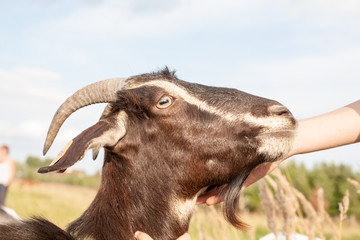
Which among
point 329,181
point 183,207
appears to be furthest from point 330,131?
point 329,181

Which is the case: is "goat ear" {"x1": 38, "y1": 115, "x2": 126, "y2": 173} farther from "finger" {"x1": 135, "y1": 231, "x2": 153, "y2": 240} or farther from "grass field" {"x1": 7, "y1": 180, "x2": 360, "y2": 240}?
"grass field" {"x1": 7, "y1": 180, "x2": 360, "y2": 240}

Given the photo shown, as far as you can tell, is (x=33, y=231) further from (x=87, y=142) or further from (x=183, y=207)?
(x=183, y=207)

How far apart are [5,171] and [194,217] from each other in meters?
9.57

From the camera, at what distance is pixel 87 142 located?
118 inches

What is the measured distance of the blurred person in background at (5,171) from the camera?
12930 millimetres

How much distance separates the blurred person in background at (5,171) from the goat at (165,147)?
10.3 m

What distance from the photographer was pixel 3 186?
42.3 feet

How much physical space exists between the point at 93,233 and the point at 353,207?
22857mm

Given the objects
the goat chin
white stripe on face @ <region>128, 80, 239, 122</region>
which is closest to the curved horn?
white stripe on face @ <region>128, 80, 239, 122</region>

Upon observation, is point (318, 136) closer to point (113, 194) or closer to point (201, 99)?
point (201, 99)

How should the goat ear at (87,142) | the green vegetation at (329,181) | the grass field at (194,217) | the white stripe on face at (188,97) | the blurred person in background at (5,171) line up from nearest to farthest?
the goat ear at (87,142)
the white stripe on face at (188,97)
the grass field at (194,217)
the blurred person in background at (5,171)
the green vegetation at (329,181)

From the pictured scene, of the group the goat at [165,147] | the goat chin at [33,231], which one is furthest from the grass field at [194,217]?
the goat at [165,147]

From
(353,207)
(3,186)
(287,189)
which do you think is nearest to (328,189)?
(353,207)

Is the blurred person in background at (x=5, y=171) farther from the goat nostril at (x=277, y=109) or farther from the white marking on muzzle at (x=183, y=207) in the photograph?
the goat nostril at (x=277, y=109)
